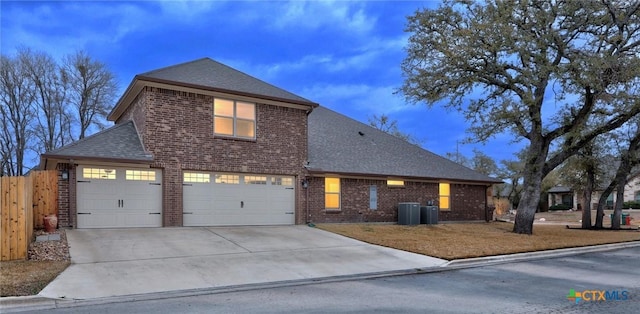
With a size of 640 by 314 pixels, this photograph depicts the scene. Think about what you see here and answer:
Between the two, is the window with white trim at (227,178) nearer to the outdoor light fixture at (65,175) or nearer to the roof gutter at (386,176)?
the roof gutter at (386,176)

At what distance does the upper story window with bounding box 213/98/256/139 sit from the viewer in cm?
1678

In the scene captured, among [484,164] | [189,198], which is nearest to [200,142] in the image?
[189,198]

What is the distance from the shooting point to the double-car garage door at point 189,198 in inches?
571

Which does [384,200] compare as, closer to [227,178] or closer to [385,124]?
[227,178]

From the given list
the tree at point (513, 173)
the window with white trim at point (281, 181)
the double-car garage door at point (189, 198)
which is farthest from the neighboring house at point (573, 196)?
the double-car garage door at point (189, 198)

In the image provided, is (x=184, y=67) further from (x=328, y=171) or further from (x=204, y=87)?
(x=328, y=171)

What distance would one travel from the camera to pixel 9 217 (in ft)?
33.1

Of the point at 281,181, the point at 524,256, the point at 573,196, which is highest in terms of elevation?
the point at 281,181

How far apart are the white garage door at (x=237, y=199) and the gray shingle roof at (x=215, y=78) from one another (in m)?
3.27

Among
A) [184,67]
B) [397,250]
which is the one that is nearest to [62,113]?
[184,67]

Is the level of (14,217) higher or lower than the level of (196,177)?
lower

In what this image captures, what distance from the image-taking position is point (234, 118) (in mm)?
17094

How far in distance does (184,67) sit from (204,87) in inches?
93.0

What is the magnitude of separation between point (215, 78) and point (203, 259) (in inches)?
344
